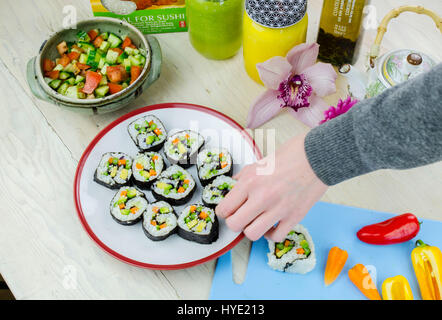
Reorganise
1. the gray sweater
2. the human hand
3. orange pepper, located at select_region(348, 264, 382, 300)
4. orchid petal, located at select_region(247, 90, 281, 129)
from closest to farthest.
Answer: the gray sweater
the human hand
orange pepper, located at select_region(348, 264, 382, 300)
orchid petal, located at select_region(247, 90, 281, 129)

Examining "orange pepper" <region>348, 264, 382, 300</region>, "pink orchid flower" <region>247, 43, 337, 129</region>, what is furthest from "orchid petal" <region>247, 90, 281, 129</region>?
"orange pepper" <region>348, 264, 382, 300</region>

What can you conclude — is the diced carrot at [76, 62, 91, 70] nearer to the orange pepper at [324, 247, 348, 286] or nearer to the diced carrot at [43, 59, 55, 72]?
the diced carrot at [43, 59, 55, 72]

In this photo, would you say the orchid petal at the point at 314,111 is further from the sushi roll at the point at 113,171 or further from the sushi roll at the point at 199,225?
the sushi roll at the point at 113,171

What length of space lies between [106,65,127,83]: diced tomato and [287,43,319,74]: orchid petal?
45cm

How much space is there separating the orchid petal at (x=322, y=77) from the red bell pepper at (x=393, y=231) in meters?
0.36

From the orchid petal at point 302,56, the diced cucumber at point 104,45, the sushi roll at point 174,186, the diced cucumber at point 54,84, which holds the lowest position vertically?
the sushi roll at point 174,186

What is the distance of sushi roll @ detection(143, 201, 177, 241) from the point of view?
1022 millimetres

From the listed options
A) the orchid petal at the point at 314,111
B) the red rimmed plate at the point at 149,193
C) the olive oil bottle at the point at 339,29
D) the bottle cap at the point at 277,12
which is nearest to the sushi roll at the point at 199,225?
the red rimmed plate at the point at 149,193

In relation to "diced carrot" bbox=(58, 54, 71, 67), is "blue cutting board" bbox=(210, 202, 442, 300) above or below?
below

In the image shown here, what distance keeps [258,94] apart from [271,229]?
451 millimetres

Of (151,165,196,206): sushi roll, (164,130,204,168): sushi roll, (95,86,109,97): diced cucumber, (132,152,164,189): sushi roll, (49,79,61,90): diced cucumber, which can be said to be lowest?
(151,165,196,206): sushi roll

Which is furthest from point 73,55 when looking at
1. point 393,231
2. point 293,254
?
point 393,231

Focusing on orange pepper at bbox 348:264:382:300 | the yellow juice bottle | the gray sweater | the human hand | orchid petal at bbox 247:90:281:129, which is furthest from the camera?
orchid petal at bbox 247:90:281:129

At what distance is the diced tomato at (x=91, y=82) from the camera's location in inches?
46.9
